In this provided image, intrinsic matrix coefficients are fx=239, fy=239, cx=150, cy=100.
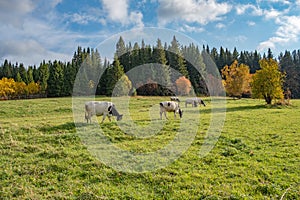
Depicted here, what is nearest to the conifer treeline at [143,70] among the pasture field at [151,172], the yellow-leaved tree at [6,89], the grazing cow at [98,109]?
the yellow-leaved tree at [6,89]

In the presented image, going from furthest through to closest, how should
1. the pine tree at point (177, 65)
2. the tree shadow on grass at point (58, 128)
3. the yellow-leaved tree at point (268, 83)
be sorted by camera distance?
the pine tree at point (177, 65), the yellow-leaved tree at point (268, 83), the tree shadow on grass at point (58, 128)

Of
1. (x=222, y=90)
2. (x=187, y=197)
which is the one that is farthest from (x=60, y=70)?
(x=187, y=197)

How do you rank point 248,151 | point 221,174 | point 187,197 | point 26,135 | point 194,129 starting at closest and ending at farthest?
point 187,197 < point 221,174 < point 248,151 < point 26,135 < point 194,129

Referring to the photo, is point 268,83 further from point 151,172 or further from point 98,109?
point 151,172

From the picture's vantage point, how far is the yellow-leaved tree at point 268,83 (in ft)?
98.4

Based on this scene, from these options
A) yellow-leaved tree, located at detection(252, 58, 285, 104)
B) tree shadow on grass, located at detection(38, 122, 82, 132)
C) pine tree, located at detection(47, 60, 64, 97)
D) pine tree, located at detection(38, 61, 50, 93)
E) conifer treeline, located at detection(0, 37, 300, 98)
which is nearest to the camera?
tree shadow on grass, located at detection(38, 122, 82, 132)

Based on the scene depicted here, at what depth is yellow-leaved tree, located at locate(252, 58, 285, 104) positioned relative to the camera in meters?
30.0

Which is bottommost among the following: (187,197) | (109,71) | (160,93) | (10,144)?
(187,197)

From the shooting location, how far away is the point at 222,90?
50281 mm

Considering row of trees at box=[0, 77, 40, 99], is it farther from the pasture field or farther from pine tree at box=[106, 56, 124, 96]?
the pasture field

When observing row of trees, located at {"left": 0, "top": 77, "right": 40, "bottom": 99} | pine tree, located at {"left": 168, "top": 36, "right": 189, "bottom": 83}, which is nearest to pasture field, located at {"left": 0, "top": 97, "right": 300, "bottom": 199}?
pine tree, located at {"left": 168, "top": 36, "right": 189, "bottom": 83}

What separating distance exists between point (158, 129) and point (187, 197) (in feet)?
26.8

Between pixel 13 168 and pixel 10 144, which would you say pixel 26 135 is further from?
pixel 13 168

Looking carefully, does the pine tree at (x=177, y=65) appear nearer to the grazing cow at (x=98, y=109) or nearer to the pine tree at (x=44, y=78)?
the pine tree at (x=44, y=78)
